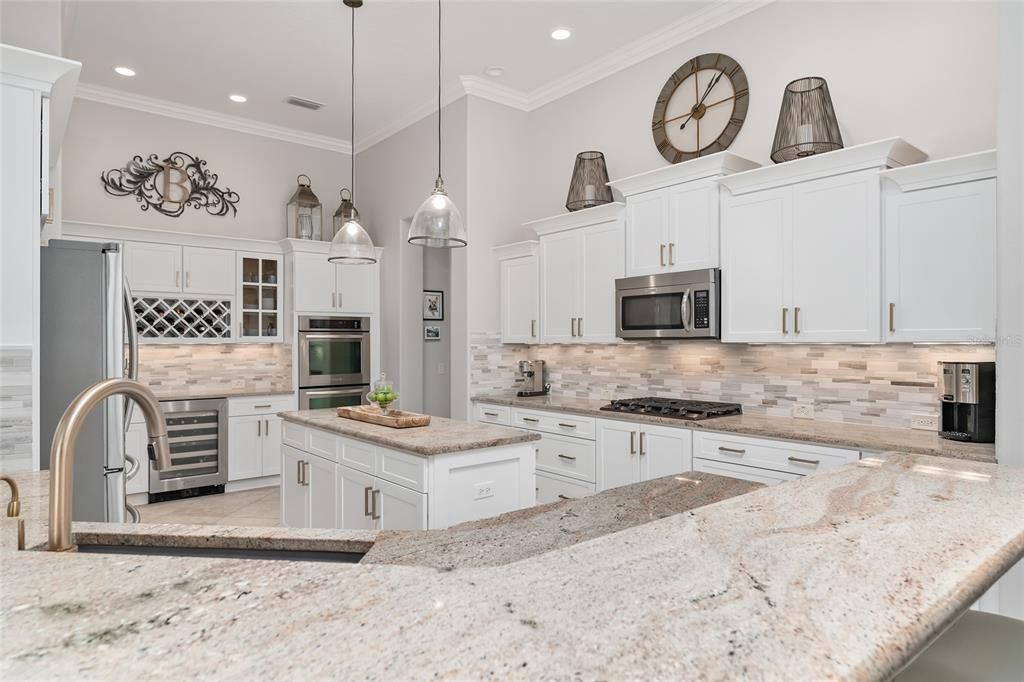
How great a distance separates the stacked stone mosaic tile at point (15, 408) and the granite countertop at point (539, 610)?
Answer: 1767 millimetres

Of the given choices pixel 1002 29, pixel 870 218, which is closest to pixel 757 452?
pixel 870 218

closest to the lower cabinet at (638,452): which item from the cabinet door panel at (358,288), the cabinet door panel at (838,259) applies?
the cabinet door panel at (838,259)

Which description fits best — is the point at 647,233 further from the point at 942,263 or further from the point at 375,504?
the point at 375,504

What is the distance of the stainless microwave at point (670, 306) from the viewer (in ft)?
11.6

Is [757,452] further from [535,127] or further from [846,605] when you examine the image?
[535,127]

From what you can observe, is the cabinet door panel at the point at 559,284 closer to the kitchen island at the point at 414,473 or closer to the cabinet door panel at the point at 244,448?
the kitchen island at the point at 414,473

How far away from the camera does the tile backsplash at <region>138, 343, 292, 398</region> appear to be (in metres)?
5.29

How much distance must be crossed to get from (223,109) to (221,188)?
0.71 m

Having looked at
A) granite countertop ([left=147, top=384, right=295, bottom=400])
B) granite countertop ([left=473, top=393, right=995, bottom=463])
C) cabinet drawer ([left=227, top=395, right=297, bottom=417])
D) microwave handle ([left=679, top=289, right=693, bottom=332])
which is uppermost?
microwave handle ([left=679, top=289, right=693, bottom=332])

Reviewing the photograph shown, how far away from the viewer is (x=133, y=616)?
1.96 ft

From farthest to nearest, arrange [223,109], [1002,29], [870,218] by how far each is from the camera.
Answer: [223,109], [870,218], [1002,29]

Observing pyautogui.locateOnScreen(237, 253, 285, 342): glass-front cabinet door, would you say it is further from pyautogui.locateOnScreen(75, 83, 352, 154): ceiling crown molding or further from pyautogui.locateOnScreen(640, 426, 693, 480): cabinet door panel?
pyautogui.locateOnScreen(640, 426, 693, 480): cabinet door panel

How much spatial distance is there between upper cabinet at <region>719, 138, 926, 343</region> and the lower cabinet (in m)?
0.68

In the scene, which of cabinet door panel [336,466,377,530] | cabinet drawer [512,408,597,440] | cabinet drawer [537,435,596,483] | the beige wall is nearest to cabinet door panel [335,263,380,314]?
the beige wall
